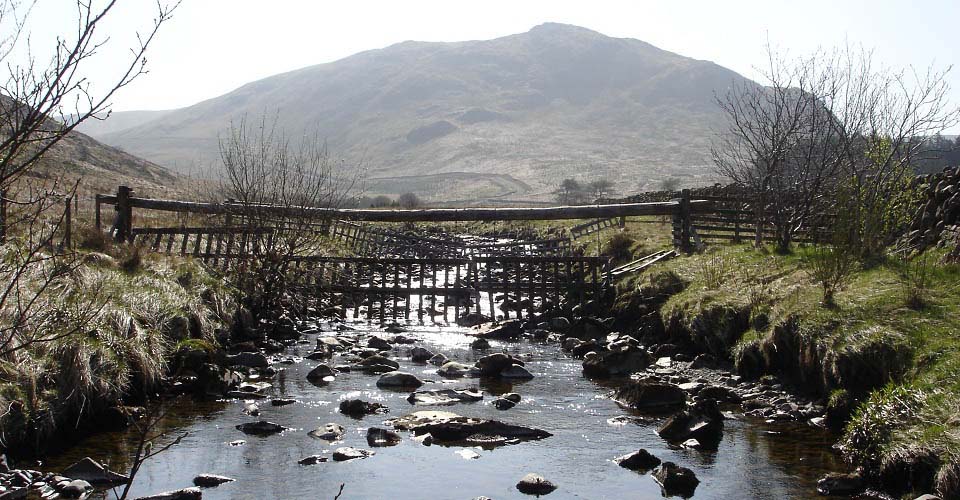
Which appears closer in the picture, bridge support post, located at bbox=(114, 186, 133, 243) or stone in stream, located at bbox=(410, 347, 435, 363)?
stone in stream, located at bbox=(410, 347, 435, 363)

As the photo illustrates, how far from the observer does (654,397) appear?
38.9ft

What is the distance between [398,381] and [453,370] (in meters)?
→ 1.26

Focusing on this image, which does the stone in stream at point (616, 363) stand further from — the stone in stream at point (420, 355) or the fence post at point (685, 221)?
the fence post at point (685, 221)

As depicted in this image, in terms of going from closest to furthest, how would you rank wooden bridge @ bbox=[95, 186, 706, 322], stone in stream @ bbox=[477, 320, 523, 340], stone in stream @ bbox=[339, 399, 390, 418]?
stone in stream @ bbox=[339, 399, 390, 418], stone in stream @ bbox=[477, 320, 523, 340], wooden bridge @ bbox=[95, 186, 706, 322]

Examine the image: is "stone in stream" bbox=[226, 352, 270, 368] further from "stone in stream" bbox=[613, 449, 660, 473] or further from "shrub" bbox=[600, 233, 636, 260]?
"shrub" bbox=[600, 233, 636, 260]

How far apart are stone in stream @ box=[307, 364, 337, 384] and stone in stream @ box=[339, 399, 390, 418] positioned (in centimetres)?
188

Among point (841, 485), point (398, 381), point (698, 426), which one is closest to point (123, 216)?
point (398, 381)

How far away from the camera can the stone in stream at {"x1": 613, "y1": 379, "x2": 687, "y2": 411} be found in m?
11.8

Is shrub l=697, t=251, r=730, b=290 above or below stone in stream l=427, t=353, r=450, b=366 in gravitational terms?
above

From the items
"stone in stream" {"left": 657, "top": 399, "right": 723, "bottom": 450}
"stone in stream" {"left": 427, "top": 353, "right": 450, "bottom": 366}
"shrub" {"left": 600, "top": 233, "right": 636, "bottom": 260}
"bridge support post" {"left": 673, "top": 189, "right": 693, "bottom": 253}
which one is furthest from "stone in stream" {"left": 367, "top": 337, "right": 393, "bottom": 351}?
"shrub" {"left": 600, "top": 233, "right": 636, "bottom": 260}

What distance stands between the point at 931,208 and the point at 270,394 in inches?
489

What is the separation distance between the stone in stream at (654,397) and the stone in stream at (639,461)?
2343 mm

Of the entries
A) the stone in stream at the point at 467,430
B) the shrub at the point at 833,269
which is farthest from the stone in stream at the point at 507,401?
the shrub at the point at 833,269

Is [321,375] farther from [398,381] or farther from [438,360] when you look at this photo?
[438,360]
